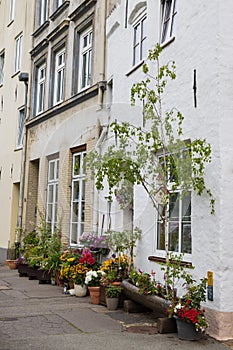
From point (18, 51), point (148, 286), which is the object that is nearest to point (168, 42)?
point (148, 286)

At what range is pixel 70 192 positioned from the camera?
46.5 feet

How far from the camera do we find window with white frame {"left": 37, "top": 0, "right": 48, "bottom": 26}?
1801cm

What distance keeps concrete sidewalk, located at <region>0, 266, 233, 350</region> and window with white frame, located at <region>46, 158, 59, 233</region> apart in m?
4.92

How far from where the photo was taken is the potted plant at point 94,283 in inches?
381

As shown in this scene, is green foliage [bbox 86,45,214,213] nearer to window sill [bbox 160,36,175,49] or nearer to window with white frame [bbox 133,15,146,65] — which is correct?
window sill [bbox 160,36,175,49]

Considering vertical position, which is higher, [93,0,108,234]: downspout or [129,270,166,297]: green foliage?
[93,0,108,234]: downspout

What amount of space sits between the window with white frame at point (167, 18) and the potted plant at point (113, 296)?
4.69 meters

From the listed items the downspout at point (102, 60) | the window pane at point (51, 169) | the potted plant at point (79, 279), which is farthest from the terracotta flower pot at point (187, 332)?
→ the window pane at point (51, 169)

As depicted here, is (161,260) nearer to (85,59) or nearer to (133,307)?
(133,307)

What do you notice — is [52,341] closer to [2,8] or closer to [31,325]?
[31,325]

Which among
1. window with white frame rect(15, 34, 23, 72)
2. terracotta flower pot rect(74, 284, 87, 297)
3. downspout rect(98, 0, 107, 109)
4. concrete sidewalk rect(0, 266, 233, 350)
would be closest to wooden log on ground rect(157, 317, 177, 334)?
concrete sidewalk rect(0, 266, 233, 350)

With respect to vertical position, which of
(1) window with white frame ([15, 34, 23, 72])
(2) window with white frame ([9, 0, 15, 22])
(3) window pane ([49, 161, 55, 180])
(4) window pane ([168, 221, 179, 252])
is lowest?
(4) window pane ([168, 221, 179, 252])

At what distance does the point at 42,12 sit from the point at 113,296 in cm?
1261

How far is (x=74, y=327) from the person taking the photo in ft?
25.1
